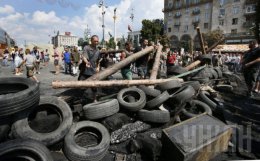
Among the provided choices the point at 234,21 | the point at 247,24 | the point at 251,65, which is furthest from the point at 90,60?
the point at 234,21

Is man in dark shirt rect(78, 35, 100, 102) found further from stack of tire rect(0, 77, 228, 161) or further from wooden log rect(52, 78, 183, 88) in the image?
stack of tire rect(0, 77, 228, 161)

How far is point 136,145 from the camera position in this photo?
3885 millimetres

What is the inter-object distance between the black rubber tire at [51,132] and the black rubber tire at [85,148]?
0.16 metres

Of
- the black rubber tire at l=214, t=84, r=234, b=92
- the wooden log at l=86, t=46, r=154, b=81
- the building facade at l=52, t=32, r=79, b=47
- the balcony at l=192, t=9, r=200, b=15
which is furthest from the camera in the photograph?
the building facade at l=52, t=32, r=79, b=47

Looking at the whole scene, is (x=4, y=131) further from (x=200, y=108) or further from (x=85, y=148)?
(x=200, y=108)

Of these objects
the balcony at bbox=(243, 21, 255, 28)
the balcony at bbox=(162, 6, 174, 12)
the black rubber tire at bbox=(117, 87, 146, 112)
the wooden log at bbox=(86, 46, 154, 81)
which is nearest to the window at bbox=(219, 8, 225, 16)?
the balcony at bbox=(243, 21, 255, 28)

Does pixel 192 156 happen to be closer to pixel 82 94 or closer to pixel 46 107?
pixel 46 107

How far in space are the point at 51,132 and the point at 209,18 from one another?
2408 inches

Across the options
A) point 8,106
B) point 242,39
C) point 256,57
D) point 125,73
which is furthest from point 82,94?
point 242,39

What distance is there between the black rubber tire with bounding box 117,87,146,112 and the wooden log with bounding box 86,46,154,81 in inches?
37.9

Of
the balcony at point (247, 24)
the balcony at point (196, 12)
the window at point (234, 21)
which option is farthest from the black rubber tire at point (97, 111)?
the balcony at point (196, 12)

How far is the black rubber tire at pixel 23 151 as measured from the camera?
9.28 feet

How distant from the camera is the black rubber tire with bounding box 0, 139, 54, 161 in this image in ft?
9.28

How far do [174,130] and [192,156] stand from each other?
2.02 ft
